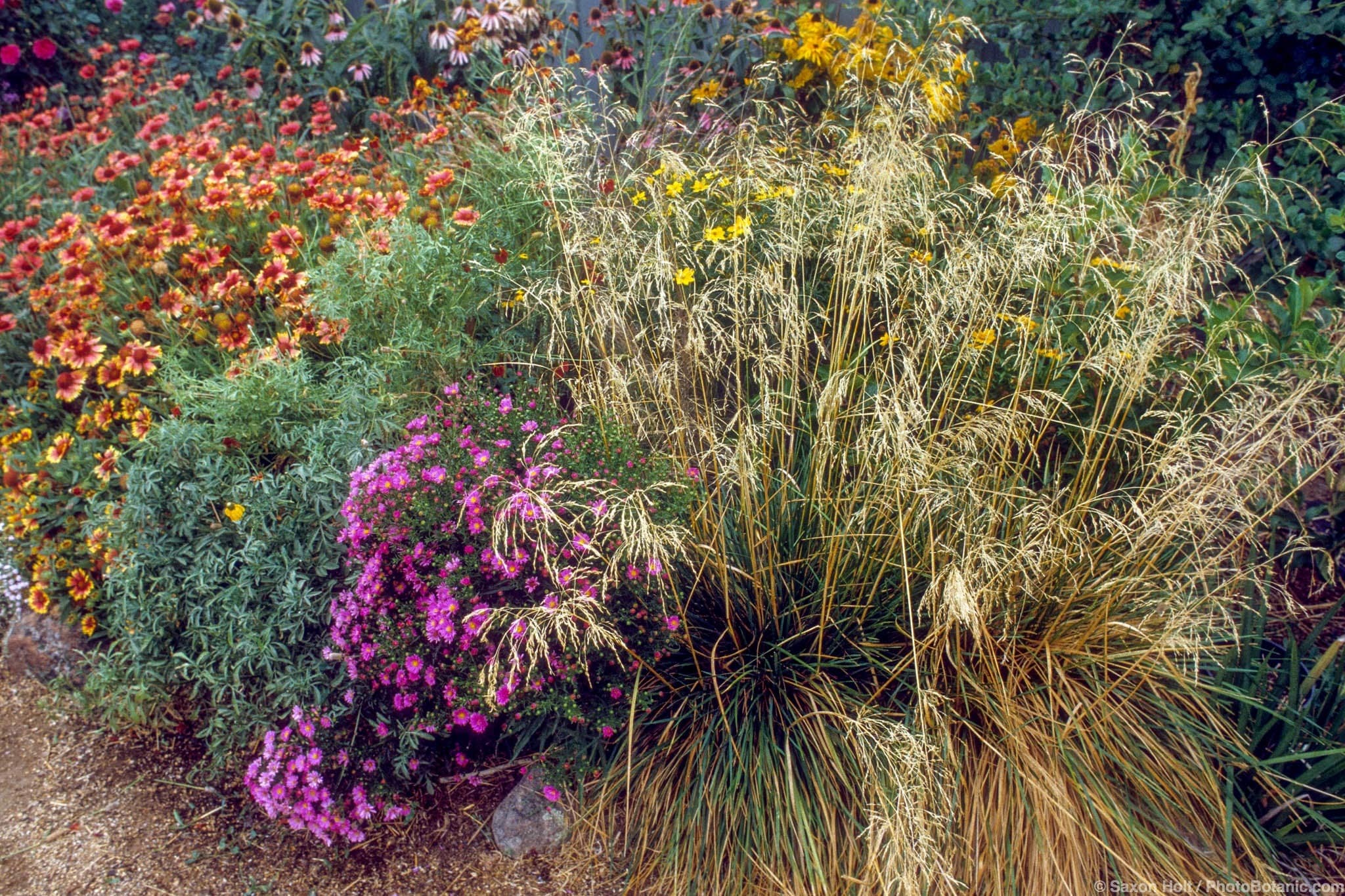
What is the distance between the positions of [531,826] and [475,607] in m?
0.63

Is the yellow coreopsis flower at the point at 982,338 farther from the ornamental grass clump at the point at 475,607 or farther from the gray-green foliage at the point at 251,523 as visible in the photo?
the gray-green foliage at the point at 251,523

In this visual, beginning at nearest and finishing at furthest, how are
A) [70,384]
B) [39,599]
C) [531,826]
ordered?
[531,826] → [39,599] → [70,384]

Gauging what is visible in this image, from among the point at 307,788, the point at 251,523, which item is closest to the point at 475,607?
the point at 307,788

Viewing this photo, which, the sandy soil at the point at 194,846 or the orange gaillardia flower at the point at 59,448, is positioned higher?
the orange gaillardia flower at the point at 59,448

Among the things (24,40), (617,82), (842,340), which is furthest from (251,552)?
(24,40)

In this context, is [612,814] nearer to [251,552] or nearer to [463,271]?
[251,552]

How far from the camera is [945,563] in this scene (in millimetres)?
2244

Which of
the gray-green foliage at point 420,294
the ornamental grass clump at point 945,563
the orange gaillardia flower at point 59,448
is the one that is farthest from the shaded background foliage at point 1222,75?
the orange gaillardia flower at point 59,448

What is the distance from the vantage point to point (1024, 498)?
234cm

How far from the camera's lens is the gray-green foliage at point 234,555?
2525mm

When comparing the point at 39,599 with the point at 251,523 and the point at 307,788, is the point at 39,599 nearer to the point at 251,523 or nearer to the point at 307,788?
the point at 251,523

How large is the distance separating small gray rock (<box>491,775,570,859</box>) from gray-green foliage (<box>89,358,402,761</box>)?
61 cm

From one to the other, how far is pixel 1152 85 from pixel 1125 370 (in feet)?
6.29

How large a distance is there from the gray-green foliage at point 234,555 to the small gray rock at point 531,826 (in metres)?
0.61
